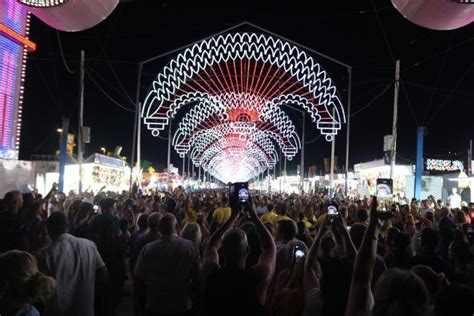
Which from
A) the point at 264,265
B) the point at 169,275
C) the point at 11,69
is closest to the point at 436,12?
the point at 264,265

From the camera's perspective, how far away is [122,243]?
7734mm

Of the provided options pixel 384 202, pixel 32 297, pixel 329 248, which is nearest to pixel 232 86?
pixel 384 202

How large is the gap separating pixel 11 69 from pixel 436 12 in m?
13.8

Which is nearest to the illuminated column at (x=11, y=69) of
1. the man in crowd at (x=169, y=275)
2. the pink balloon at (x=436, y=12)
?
the man in crowd at (x=169, y=275)

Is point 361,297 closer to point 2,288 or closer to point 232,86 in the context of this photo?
point 2,288

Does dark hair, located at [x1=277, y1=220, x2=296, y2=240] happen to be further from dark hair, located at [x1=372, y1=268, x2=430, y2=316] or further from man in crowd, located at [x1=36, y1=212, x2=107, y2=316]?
dark hair, located at [x1=372, y1=268, x2=430, y2=316]

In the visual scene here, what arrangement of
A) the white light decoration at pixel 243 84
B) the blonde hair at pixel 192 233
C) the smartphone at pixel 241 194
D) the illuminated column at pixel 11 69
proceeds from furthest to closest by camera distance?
the white light decoration at pixel 243 84
the illuminated column at pixel 11 69
the blonde hair at pixel 192 233
the smartphone at pixel 241 194

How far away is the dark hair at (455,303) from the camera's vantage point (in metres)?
2.95

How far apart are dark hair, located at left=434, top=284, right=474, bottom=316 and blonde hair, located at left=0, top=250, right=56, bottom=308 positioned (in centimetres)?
245

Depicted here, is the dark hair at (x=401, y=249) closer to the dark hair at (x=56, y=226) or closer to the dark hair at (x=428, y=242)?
the dark hair at (x=428, y=242)

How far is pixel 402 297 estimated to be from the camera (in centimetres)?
307

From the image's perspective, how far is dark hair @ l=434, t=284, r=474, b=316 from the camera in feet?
9.68

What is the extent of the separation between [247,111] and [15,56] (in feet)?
74.6

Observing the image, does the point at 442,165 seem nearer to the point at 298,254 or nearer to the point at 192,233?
the point at 192,233
